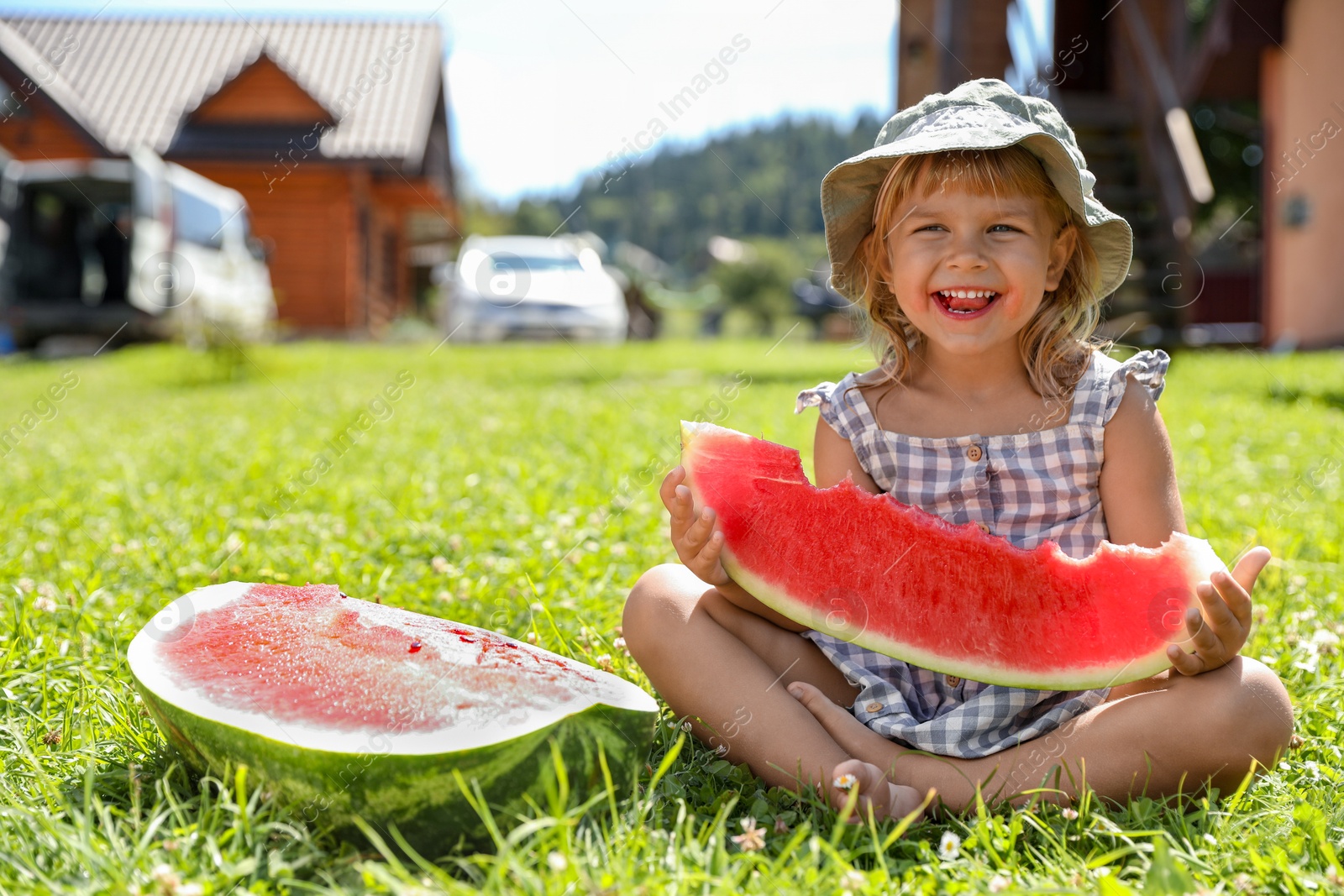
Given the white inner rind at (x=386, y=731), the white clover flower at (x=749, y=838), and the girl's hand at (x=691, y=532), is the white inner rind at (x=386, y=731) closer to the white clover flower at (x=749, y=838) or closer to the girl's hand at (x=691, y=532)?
the white clover flower at (x=749, y=838)

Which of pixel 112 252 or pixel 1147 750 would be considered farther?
pixel 112 252

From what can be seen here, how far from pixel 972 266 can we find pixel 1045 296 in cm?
36

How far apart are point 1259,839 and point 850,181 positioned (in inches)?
54.4

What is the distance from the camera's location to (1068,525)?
1986 millimetres

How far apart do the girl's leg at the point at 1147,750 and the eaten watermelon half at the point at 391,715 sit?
0.44 metres

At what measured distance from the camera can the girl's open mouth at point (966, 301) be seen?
6.30 ft

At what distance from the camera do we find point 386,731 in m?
1.39

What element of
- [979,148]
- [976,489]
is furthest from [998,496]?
[979,148]

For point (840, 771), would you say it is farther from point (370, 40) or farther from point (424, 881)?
point (370, 40)

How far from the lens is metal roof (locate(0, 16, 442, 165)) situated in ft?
59.8

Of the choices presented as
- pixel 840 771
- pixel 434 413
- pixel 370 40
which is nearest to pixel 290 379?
pixel 434 413

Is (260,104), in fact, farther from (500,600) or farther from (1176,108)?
(500,600)

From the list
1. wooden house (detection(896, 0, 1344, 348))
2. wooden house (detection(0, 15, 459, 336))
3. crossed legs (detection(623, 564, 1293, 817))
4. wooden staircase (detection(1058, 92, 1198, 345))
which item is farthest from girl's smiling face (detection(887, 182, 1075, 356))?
wooden house (detection(0, 15, 459, 336))

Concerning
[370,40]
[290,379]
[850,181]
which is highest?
[370,40]
